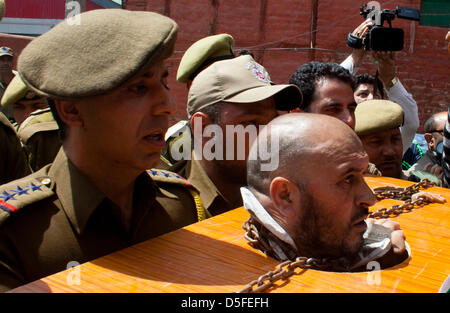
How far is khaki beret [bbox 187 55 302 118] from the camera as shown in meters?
1.92

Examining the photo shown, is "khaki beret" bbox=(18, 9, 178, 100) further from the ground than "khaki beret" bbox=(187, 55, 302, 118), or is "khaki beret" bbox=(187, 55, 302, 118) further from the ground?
"khaki beret" bbox=(18, 9, 178, 100)

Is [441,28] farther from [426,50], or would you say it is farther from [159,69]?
[159,69]

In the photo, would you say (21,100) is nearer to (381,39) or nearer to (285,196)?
(381,39)

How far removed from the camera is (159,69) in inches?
51.7

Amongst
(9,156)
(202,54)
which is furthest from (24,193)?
(202,54)

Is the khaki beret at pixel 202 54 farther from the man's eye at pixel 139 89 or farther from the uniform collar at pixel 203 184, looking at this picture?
the man's eye at pixel 139 89

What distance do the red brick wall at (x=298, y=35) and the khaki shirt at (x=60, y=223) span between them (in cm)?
738

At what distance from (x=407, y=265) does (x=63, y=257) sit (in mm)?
872

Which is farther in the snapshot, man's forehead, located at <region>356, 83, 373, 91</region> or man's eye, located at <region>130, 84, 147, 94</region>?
man's forehead, located at <region>356, 83, 373, 91</region>

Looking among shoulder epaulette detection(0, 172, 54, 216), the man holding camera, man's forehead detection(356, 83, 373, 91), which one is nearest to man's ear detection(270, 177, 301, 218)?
shoulder epaulette detection(0, 172, 54, 216)

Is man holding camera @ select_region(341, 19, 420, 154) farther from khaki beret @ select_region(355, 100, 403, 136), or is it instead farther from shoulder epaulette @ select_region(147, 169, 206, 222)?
shoulder epaulette @ select_region(147, 169, 206, 222)

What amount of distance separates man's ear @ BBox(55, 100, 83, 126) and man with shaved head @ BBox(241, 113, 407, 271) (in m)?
0.50

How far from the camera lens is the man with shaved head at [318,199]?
48.1 inches
